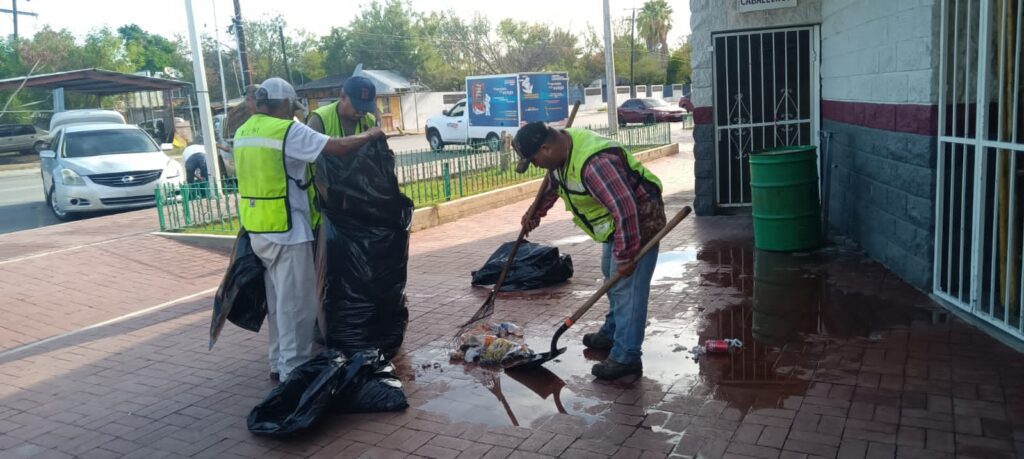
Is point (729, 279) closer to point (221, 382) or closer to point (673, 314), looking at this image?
point (673, 314)

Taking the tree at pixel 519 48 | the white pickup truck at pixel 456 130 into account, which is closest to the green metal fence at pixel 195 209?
the white pickup truck at pixel 456 130

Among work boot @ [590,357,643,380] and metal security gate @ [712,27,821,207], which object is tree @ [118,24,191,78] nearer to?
metal security gate @ [712,27,821,207]

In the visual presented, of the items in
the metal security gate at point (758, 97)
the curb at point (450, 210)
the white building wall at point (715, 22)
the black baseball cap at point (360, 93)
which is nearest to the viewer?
the black baseball cap at point (360, 93)

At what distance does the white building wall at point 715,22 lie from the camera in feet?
28.1

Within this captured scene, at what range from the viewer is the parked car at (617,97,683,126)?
3344cm

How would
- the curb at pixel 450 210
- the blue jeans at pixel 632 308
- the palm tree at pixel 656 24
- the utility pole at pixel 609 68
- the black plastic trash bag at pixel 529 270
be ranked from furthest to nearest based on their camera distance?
the palm tree at pixel 656 24
the utility pole at pixel 609 68
the curb at pixel 450 210
the black plastic trash bag at pixel 529 270
the blue jeans at pixel 632 308

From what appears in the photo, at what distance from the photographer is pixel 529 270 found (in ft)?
22.3

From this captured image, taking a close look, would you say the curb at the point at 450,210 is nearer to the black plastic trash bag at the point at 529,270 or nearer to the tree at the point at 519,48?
the black plastic trash bag at the point at 529,270

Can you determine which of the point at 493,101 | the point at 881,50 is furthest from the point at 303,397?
the point at 493,101

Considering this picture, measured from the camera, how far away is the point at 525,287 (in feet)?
22.1

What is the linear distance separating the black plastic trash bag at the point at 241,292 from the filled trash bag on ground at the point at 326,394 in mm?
771

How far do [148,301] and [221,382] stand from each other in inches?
113

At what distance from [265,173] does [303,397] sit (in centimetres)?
134

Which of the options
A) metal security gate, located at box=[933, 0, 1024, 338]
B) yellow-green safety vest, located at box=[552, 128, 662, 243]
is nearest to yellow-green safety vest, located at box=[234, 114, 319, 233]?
yellow-green safety vest, located at box=[552, 128, 662, 243]
